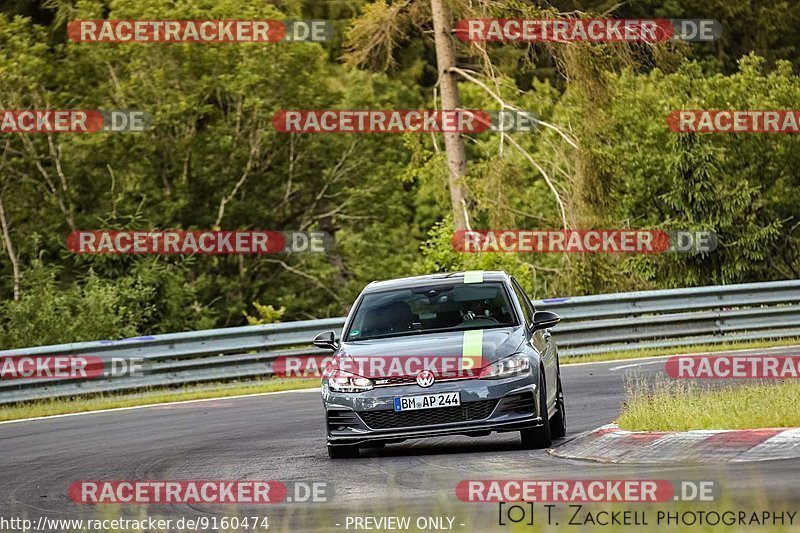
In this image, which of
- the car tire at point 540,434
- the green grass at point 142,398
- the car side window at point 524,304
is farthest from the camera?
the green grass at point 142,398

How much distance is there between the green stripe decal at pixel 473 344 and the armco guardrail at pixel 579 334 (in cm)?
1086

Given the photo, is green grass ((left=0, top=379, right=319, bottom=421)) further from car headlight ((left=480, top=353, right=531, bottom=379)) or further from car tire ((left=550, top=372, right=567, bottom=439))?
car headlight ((left=480, top=353, right=531, bottom=379))

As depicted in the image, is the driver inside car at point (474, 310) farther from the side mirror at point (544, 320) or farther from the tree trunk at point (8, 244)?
the tree trunk at point (8, 244)

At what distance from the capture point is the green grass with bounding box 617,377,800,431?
12078mm

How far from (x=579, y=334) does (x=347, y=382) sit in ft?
43.6

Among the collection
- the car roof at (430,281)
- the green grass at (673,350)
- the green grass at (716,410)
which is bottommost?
the green grass at (673,350)

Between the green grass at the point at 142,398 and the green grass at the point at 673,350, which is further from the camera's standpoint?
the green grass at the point at 673,350

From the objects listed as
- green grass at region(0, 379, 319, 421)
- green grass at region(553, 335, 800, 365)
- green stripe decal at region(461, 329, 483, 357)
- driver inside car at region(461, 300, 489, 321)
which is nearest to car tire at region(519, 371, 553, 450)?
green stripe decal at region(461, 329, 483, 357)

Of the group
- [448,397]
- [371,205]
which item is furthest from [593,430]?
[371,205]

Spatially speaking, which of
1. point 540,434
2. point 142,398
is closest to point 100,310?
point 142,398

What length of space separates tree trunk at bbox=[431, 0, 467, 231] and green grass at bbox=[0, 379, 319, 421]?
1293 cm

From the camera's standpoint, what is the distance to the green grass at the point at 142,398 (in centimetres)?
2173

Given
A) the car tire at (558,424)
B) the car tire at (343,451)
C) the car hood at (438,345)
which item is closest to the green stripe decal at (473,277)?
the car hood at (438,345)

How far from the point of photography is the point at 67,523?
32.1ft
